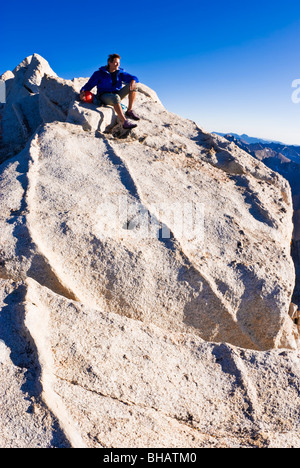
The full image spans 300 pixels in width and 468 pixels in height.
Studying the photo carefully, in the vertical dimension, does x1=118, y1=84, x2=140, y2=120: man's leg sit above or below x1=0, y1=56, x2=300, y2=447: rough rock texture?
above

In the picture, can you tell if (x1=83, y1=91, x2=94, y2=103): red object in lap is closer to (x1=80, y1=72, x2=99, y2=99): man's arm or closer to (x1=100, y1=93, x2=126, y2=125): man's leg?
(x1=80, y1=72, x2=99, y2=99): man's arm

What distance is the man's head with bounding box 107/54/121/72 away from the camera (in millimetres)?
6234

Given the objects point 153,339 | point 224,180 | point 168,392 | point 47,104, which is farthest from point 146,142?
point 168,392

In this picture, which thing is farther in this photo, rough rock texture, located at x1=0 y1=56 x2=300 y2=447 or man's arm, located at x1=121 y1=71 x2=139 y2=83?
man's arm, located at x1=121 y1=71 x2=139 y2=83

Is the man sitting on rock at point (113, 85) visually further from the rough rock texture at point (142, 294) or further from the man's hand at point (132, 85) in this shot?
the rough rock texture at point (142, 294)

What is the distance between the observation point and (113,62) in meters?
6.29

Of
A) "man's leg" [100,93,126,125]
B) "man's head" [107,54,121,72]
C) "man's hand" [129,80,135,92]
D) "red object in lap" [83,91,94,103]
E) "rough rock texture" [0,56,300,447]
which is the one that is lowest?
"rough rock texture" [0,56,300,447]

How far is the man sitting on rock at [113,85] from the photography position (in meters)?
6.11

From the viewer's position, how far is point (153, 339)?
317 centimetres

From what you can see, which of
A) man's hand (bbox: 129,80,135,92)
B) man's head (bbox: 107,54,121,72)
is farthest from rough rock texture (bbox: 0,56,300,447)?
man's head (bbox: 107,54,121,72)

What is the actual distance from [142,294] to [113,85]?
4.71 metres

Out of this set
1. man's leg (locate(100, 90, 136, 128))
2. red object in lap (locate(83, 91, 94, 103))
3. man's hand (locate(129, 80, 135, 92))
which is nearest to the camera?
man's leg (locate(100, 90, 136, 128))

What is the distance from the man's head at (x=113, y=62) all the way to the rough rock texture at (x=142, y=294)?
1057mm

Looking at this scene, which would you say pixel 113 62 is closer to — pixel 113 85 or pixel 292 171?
pixel 113 85
